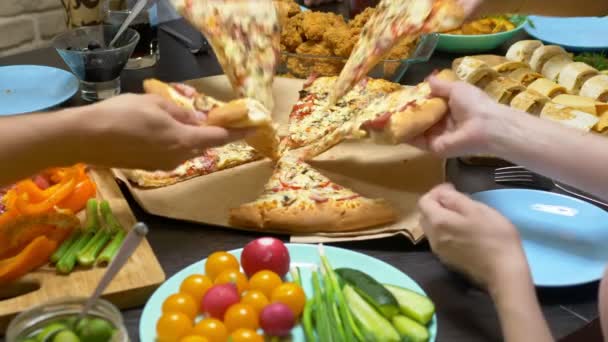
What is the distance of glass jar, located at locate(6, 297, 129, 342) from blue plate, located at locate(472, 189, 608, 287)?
27.5 inches

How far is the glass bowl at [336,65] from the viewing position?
2012mm

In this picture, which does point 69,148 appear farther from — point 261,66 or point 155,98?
point 261,66

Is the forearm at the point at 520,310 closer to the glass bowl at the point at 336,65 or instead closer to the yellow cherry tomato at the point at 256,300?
the yellow cherry tomato at the point at 256,300

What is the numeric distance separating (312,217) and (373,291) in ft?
1.06

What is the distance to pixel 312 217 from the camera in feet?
4.74

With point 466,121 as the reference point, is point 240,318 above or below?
below

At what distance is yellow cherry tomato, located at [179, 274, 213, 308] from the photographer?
45.8 inches

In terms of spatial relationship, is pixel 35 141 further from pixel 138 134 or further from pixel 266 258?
pixel 266 258

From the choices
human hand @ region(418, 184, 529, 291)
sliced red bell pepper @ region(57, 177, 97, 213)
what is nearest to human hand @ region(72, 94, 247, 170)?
sliced red bell pepper @ region(57, 177, 97, 213)

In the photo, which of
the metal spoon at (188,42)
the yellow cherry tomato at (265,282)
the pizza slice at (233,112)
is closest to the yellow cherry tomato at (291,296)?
the yellow cherry tomato at (265,282)

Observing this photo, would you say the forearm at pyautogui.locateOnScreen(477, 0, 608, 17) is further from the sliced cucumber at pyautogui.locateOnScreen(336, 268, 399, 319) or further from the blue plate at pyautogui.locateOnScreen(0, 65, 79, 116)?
the blue plate at pyautogui.locateOnScreen(0, 65, 79, 116)

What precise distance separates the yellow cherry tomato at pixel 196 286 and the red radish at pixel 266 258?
0.09 meters

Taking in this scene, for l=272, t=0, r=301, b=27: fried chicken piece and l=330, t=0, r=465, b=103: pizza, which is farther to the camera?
l=272, t=0, r=301, b=27: fried chicken piece

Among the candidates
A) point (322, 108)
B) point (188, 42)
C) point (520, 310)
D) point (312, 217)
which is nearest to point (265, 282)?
point (312, 217)
